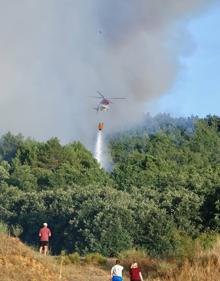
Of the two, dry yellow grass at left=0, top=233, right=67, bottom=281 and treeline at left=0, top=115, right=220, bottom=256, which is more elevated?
treeline at left=0, top=115, right=220, bottom=256

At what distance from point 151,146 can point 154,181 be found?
34641 mm

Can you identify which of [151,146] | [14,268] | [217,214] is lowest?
[14,268]

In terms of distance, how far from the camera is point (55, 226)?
242 ft

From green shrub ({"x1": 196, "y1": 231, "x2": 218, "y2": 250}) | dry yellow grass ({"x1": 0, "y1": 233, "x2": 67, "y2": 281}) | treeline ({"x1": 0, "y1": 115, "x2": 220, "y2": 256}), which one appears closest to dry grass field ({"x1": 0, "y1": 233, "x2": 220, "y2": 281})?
dry yellow grass ({"x1": 0, "y1": 233, "x2": 67, "y2": 281})

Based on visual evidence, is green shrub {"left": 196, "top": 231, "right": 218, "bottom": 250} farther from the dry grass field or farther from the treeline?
the dry grass field

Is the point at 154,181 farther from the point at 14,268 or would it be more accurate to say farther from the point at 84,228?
the point at 14,268

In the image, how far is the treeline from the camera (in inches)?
2331

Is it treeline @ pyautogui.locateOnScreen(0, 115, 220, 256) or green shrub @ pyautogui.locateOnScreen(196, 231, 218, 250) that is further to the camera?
treeline @ pyautogui.locateOnScreen(0, 115, 220, 256)

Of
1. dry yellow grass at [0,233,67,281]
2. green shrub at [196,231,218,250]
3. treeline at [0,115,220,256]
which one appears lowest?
dry yellow grass at [0,233,67,281]

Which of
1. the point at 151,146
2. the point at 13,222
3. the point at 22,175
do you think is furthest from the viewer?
the point at 151,146

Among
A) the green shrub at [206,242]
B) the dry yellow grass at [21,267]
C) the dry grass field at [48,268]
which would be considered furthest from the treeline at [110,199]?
the dry yellow grass at [21,267]

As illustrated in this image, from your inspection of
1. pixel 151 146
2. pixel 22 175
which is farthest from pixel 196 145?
pixel 22 175

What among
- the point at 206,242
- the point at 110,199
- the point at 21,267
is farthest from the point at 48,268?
the point at 110,199

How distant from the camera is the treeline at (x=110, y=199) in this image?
59.2 metres
